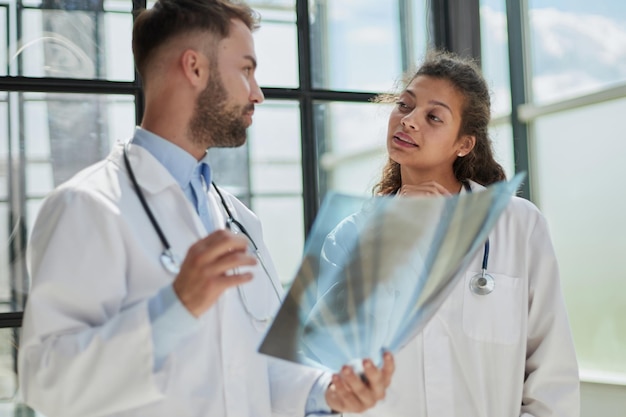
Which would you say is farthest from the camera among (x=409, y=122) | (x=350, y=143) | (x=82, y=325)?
(x=350, y=143)

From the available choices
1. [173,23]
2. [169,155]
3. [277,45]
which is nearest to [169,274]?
[169,155]

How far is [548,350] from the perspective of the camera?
6.09ft

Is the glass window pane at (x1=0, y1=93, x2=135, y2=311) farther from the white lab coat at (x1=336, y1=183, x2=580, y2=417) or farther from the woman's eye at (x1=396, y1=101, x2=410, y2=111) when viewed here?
the white lab coat at (x1=336, y1=183, x2=580, y2=417)

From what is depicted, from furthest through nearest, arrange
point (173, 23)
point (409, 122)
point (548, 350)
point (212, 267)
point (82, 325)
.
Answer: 1. point (409, 122)
2. point (548, 350)
3. point (173, 23)
4. point (82, 325)
5. point (212, 267)

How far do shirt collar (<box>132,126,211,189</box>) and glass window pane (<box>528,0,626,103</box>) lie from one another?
181 centimetres

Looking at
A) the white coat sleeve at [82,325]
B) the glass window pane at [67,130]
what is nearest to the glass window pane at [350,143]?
the glass window pane at [67,130]

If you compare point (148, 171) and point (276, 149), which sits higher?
point (276, 149)

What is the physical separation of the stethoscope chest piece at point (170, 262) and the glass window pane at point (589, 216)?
182 cm

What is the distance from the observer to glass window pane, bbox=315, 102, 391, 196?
101 inches

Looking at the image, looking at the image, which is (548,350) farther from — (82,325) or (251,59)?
(82,325)

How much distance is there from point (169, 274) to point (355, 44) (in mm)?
1501

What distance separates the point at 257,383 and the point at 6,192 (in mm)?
1026

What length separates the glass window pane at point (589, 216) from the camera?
8.94ft

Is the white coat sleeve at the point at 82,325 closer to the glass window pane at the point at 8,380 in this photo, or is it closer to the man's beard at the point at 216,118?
the man's beard at the point at 216,118
